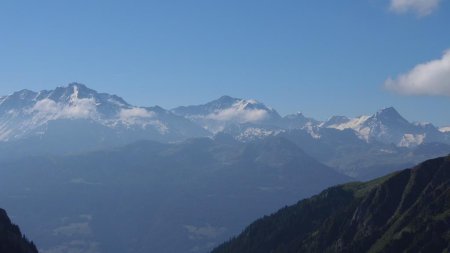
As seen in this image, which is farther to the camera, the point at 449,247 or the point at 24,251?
the point at 449,247

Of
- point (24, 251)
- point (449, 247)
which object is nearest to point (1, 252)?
point (24, 251)

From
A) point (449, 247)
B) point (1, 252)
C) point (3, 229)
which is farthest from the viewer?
point (449, 247)

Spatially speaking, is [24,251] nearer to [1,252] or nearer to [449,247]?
[1,252]

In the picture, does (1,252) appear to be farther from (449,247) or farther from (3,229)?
(449,247)

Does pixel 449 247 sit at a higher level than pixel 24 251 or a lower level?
lower

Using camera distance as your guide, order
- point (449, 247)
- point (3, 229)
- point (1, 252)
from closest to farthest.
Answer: point (1, 252)
point (3, 229)
point (449, 247)

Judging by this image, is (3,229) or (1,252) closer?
(1,252)

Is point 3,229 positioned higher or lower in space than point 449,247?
higher
